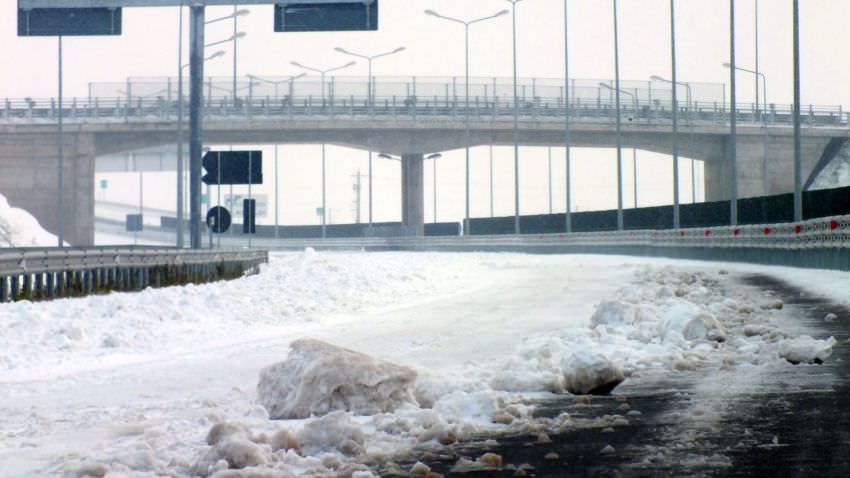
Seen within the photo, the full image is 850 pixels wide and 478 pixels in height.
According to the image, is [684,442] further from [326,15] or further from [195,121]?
[195,121]

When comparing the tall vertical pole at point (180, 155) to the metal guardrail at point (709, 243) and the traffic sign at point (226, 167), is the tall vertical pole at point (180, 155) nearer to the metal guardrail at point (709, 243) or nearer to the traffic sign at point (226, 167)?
the traffic sign at point (226, 167)

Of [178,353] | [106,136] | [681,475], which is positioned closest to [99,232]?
[106,136]

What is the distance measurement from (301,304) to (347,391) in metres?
11.8

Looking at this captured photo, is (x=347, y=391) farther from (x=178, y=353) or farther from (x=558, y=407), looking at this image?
(x=178, y=353)

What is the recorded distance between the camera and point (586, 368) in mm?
8070

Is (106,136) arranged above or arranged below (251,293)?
above

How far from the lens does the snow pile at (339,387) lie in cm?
709

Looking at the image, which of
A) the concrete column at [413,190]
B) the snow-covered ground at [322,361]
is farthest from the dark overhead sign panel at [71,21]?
the concrete column at [413,190]

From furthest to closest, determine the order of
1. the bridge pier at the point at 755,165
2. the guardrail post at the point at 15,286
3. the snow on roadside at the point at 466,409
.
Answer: the bridge pier at the point at 755,165, the guardrail post at the point at 15,286, the snow on roadside at the point at 466,409

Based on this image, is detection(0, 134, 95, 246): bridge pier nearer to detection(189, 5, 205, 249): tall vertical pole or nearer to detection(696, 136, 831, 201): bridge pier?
detection(189, 5, 205, 249): tall vertical pole

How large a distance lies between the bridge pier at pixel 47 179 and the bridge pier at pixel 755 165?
4022 cm

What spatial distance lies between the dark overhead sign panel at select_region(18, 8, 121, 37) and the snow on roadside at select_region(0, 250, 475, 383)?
13945 millimetres

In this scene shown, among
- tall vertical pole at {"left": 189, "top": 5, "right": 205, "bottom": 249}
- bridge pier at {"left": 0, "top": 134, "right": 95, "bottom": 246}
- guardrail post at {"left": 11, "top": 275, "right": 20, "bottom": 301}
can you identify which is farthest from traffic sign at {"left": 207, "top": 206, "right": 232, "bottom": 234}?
bridge pier at {"left": 0, "top": 134, "right": 95, "bottom": 246}

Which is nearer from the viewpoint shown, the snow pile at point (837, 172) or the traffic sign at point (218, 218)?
the traffic sign at point (218, 218)
